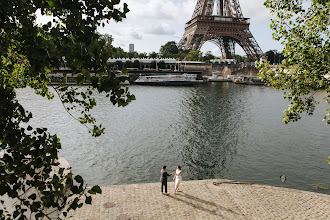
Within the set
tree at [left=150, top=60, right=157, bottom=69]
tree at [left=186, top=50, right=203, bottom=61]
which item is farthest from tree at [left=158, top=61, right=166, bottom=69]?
tree at [left=186, top=50, right=203, bottom=61]

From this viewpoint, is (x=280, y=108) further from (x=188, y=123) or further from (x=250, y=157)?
(x=250, y=157)

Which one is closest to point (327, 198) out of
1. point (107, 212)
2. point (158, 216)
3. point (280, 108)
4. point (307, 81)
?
point (307, 81)

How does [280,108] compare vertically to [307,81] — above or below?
below

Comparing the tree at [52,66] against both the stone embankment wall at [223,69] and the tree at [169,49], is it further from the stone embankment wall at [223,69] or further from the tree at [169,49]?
the tree at [169,49]

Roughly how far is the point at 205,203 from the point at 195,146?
12101 mm

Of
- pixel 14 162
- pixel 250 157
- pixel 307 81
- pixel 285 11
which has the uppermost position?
pixel 285 11

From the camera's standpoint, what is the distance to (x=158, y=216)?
1050 cm

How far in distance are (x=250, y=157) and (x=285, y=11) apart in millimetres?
13749

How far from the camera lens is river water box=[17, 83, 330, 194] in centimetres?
1805

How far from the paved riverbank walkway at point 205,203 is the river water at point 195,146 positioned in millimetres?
2920

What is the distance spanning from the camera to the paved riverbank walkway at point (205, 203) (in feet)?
34.9

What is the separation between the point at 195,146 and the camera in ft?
77.7

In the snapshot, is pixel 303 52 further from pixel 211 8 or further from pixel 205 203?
pixel 211 8

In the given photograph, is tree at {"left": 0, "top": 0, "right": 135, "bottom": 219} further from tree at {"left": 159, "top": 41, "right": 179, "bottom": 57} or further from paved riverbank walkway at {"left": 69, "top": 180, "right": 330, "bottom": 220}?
tree at {"left": 159, "top": 41, "right": 179, "bottom": 57}
